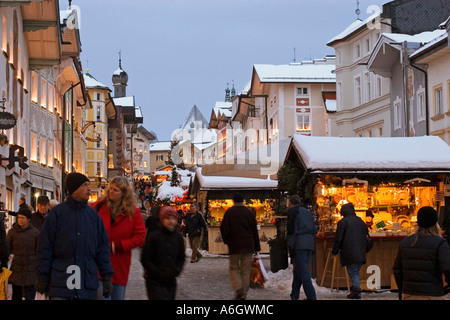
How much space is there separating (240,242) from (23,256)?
12.0ft

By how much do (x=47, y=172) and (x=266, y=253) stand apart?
49.1ft

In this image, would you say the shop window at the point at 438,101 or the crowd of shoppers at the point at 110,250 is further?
the shop window at the point at 438,101

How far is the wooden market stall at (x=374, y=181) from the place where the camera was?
17344mm

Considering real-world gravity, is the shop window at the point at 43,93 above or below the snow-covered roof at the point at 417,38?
below

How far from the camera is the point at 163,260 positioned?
9.52 meters

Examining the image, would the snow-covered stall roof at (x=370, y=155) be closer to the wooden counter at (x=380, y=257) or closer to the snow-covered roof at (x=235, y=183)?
the wooden counter at (x=380, y=257)

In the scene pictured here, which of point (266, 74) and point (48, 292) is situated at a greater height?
point (266, 74)

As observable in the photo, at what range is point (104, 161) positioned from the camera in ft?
295

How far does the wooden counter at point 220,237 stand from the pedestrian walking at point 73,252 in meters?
20.9

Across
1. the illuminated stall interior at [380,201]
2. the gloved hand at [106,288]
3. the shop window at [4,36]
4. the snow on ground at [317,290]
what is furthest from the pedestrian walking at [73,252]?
the shop window at [4,36]

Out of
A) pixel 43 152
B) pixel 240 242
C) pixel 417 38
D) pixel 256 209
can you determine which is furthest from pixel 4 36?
pixel 417 38
